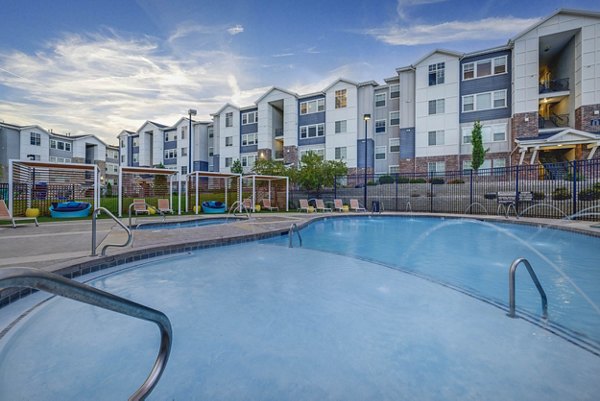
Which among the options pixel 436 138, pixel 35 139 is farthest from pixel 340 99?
pixel 35 139

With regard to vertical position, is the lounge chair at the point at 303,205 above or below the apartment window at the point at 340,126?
below

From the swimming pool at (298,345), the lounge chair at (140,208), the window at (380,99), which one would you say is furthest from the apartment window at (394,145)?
the swimming pool at (298,345)

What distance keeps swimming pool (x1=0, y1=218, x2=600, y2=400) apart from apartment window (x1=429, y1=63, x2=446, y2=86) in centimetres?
2572

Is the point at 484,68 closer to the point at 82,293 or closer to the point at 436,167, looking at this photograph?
the point at 436,167

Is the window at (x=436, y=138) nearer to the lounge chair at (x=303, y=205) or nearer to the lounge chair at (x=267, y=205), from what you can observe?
the lounge chair at (x=303, y=205)

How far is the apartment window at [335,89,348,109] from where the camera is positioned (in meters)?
30.8

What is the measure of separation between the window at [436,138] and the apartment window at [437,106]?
6.36ft

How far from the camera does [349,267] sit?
21.7 ft

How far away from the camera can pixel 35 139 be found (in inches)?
1578

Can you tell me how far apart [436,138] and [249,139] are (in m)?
22.4

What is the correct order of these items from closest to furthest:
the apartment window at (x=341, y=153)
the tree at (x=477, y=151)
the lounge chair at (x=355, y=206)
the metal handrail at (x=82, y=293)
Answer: the metal handrail at (x=82, y=293) → the lounge chair at (x=355, y=206) → the tree at (x=477, y=151) → the apartment window at (x=341, y=153)

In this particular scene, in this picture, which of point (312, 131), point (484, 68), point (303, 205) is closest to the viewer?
point (303, 205)

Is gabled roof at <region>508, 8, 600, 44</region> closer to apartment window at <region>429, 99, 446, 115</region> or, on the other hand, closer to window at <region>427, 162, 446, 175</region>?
apartment window at <region>429, 99, 446, 115</region>

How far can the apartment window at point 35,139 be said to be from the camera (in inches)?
1558
